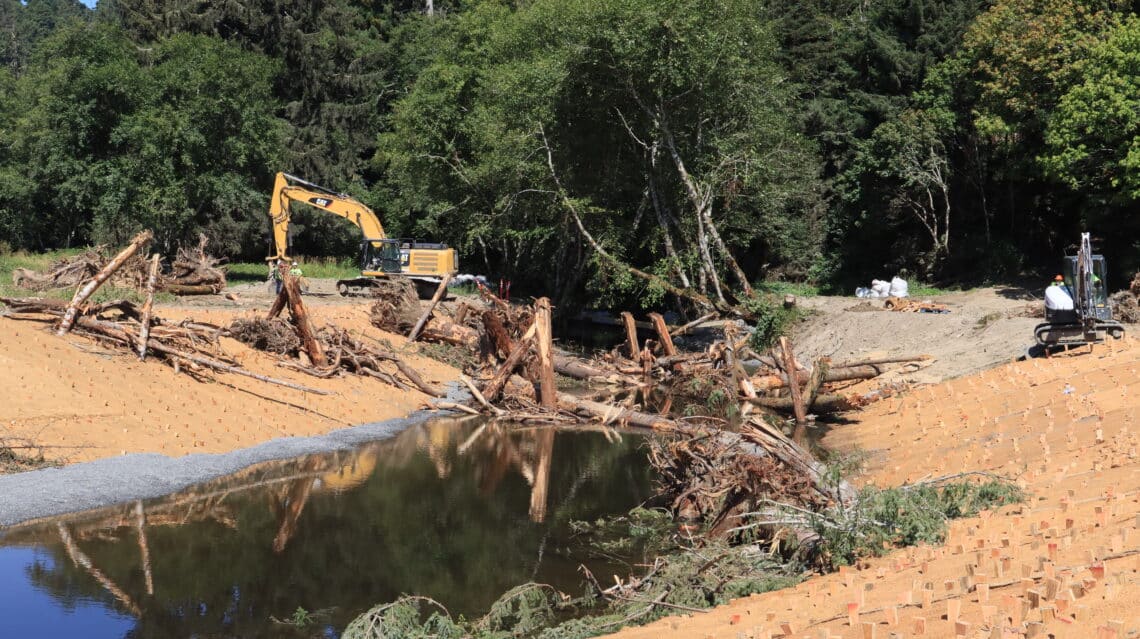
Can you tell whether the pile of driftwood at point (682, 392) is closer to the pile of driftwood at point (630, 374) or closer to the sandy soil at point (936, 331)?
the pile of driftwood at point (630, 374)

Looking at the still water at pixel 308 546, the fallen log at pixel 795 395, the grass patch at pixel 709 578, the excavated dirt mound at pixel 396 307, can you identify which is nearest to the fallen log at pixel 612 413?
the still water at pixel 308 546

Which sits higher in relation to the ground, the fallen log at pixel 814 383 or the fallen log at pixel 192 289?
the fallen log at pixel 192 289

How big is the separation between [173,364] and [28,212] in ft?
130

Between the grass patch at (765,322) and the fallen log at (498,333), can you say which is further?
the grass patch at (765,322)

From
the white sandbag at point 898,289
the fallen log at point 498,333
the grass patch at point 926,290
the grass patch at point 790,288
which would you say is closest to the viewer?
the fallen log at point 498,333

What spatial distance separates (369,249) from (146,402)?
70.5ft

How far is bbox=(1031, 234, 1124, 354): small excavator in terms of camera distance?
21453 millimetres

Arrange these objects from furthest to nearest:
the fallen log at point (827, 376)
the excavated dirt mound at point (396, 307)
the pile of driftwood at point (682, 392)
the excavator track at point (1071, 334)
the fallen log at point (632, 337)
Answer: the excavated dirt mound at point (396, 307) → the fallen log at point (632, 337) → the fallen log at point (827, 376) → the excavator track at point (1071, 334) → the pile of driftwood at point (682, 392)

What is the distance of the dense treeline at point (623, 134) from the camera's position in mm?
34031

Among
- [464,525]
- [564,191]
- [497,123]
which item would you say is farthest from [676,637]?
[497,123]

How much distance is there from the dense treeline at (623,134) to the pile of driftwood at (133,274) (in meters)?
7.87

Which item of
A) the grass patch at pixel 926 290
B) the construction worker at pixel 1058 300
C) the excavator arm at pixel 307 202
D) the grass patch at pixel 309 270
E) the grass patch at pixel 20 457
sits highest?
the excavator arm at pixel 307 202

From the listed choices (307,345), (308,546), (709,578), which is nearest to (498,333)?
(307,345)

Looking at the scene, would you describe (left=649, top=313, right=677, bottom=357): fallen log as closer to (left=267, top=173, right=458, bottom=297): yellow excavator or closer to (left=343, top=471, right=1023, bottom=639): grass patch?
(left=267, top=173, right=458, bottom=297): yellow excavator
